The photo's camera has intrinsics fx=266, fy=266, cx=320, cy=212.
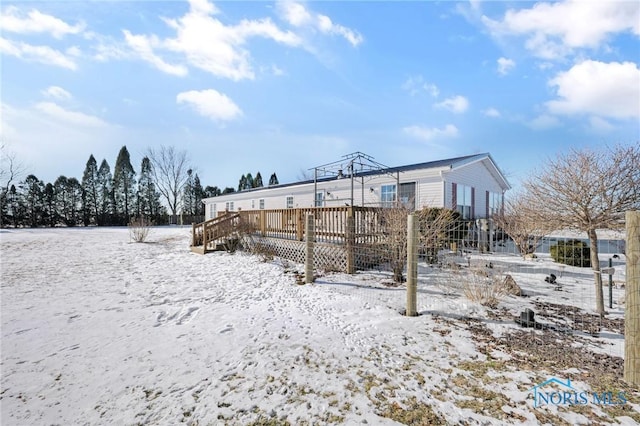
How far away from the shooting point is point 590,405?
2.22 metres

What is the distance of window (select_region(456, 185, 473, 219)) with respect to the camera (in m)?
13.4

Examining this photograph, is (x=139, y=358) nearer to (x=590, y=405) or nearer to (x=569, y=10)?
(x=590, y=405)

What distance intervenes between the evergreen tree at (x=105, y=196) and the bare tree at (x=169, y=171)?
547cm

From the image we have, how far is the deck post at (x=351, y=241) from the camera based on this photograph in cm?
684

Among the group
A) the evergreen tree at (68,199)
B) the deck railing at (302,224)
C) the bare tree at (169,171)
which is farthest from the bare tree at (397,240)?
the evergreen tree at (68,199)

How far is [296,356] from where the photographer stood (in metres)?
2.99

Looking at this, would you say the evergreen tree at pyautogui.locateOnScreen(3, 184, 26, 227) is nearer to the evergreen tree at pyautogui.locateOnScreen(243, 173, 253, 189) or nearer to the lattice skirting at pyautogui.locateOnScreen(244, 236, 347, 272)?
the evergreen tree at pyautogui.locateOnScreen(243, 173, 253, 189)

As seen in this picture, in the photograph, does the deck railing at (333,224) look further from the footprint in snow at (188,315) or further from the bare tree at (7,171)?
the bare tree at (7,171)

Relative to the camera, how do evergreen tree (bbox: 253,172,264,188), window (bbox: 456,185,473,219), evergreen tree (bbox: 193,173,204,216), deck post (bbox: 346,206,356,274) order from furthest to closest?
evergreen tree (bbox: 253,172,264,188) < evergreen tree (bbox: 193,173,204,216) < window (bbox: 456,185,473,219) < deck post (bbox: 346,206,356,274)

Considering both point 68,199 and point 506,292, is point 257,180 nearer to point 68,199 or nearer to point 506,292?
point 68,199

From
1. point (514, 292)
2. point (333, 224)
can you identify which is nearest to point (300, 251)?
point (333, 224)

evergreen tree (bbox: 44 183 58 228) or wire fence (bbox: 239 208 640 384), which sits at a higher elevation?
evergreen tree (bbox: 44 183 58 228)

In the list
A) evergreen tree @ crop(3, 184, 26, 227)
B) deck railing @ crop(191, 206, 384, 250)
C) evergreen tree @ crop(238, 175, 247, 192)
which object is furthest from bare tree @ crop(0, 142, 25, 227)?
deck railing @ crop(191, 206, 384, 250)

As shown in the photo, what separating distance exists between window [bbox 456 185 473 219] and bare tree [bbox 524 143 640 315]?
28.3 ft
